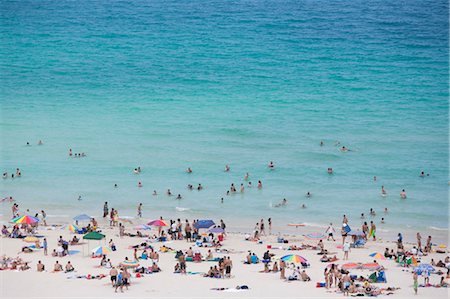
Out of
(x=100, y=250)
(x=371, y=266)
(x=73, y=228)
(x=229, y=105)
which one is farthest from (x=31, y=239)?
(x=229, y=105)

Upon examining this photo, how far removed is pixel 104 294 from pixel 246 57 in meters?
57.0

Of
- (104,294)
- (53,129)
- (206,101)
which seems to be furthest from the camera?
(206,101)

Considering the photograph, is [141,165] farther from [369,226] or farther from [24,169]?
[369,226]

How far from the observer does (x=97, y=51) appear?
90.8 metres

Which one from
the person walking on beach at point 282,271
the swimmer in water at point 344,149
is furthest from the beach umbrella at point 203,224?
the swimmer in water at point 344,149

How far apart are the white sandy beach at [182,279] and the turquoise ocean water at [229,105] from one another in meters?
7.14

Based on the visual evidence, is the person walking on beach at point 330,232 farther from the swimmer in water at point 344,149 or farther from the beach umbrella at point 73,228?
the swimmer in water at point 344,149

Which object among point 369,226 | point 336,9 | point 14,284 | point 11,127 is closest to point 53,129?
point 11,127

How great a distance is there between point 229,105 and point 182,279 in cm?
3929

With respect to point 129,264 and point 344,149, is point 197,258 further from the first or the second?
point 344,149

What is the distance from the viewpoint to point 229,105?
7331 cm

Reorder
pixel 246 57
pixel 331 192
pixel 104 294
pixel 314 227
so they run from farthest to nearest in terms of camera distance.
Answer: pixel 246 57
pixel 331 192
pixel 314 227
pixel 104 294

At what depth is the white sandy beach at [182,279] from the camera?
32.9 m

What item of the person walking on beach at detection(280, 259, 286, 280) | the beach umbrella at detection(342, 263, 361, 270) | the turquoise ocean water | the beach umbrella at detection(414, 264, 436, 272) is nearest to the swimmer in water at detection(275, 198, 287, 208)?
the turquoise ocean water
